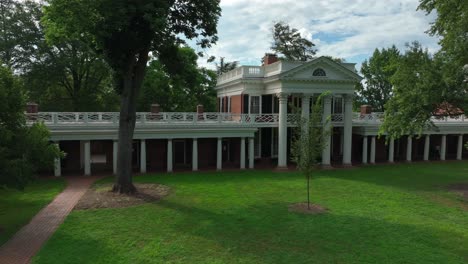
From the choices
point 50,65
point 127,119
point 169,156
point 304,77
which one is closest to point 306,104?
point 304,77

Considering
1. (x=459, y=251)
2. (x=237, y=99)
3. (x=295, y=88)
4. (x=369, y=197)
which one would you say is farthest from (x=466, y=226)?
(x=237, y=99)

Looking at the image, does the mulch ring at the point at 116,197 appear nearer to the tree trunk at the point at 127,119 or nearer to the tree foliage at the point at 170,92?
the tree trunk at the point at 127,119

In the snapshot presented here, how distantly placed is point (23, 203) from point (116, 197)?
14.1ft

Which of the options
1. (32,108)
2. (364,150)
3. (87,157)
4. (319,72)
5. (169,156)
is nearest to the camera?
(32,108)

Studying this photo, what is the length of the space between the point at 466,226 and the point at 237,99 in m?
21.6

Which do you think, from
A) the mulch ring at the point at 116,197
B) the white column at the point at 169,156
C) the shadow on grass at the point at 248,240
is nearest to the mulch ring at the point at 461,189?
the shadow on grass at the point at 248,240

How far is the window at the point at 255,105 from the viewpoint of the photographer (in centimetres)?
3175

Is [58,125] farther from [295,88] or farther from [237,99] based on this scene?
[295,88]

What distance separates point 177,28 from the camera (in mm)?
20000

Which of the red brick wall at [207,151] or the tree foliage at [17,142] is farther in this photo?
the red brick wall at [207,151]

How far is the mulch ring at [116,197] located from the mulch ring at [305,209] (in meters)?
6.87

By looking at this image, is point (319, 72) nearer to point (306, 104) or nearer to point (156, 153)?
point (306, 104)

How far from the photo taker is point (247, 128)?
95.7 feet

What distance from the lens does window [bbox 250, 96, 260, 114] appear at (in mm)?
31750
